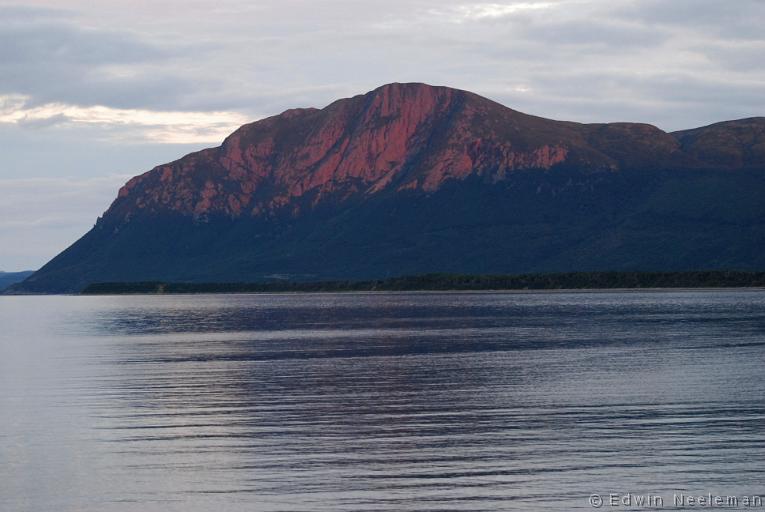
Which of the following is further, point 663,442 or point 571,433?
point 571,433

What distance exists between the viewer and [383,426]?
120 feet

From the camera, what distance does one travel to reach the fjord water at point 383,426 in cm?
2712

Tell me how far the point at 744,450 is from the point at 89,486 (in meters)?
16.1

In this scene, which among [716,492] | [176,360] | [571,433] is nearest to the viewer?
[716,492]

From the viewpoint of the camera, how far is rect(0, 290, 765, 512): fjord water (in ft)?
89.0

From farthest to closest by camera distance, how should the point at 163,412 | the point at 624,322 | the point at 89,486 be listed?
1. the point at 624,322
2. the point at 163,412
3. the point at 89,486

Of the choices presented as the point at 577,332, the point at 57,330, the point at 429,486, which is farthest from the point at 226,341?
the point at 429,486

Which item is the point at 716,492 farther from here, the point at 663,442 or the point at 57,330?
the point at 57,330

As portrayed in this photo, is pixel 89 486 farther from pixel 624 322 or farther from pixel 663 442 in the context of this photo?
pixel 624 322

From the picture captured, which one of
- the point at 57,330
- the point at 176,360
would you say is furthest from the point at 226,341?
the point at 57,330

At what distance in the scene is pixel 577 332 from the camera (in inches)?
3408

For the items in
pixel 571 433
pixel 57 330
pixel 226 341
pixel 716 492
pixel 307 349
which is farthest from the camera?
pixel 57 330

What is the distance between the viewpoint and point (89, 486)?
93.5ft

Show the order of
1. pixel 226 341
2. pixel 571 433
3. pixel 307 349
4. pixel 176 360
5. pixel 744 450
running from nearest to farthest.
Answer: pixel 744 450, pixel 571 433, pixel 176 360, pixel 307 349, pixel 226 341
